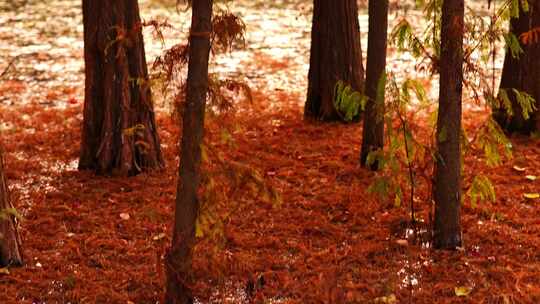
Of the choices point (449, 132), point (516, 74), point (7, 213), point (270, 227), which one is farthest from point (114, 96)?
point (516, 74)

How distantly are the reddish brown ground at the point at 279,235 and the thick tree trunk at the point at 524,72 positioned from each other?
0.22 metres

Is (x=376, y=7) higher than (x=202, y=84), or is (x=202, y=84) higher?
(x=376, y=7)

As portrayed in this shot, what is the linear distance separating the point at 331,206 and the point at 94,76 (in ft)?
8.25

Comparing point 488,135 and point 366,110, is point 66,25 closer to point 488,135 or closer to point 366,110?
point 366,110

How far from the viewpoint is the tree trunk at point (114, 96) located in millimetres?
6844

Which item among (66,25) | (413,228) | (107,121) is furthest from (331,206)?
(66,25)

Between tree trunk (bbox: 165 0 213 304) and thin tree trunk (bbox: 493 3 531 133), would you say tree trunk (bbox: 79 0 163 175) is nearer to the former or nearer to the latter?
tree trunk (bbox: 165 0 213 304)

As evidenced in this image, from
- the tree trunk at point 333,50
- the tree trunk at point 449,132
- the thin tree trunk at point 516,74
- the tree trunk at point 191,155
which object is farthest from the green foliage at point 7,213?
the thin tree trunk at point 516,74

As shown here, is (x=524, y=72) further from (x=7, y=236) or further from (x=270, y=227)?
(x=7, y=236)

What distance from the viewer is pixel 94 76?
23.0 feet

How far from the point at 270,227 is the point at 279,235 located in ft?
0.50

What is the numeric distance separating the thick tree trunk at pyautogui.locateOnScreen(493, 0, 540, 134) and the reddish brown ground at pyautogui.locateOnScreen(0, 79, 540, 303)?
0.22 meters

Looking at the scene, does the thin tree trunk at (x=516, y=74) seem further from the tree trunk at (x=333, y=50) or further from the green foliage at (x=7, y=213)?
the green foliage at (x=7, y=213)

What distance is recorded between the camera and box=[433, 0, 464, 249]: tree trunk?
5125 mm
